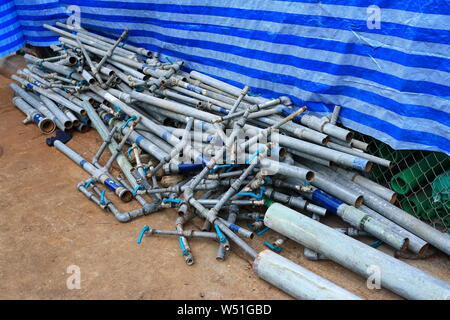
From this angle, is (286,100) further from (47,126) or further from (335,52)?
(47,126)

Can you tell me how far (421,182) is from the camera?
4.55 m

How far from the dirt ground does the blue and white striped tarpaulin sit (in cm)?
150

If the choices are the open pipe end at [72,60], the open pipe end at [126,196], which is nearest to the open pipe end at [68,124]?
the open pipe end at [72,60]

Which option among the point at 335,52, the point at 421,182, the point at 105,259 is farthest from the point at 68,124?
the point at 421,182

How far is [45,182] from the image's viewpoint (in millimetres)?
5523

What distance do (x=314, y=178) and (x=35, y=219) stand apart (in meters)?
3.33

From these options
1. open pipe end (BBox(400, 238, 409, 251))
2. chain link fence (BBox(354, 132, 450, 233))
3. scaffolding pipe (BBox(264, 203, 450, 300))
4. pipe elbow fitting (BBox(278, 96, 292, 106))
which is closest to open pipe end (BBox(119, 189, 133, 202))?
scaffolding pipe (BBox(264, 203, 450, 300))

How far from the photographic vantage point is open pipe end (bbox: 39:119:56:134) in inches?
264

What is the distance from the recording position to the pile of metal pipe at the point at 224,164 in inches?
163

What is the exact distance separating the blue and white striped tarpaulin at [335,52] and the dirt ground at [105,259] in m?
1.50

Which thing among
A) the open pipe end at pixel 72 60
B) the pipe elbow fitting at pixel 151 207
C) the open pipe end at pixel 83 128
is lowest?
the open pipe end at pixel 83 128

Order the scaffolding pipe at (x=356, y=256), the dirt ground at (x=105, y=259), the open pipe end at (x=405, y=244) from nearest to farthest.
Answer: the scaffolding pipe at (x=356, y=256) < the dirt ground at (x=105, y=259) < the open pipe end at (x=405, y=244)

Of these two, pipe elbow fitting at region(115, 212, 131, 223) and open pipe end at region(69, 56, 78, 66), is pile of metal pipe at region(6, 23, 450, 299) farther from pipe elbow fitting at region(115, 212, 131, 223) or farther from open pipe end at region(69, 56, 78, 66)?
open pipe end at region(69, 56, 78, 66)

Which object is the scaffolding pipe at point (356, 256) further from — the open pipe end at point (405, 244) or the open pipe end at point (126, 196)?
the open pipe end at point (126, 196)
